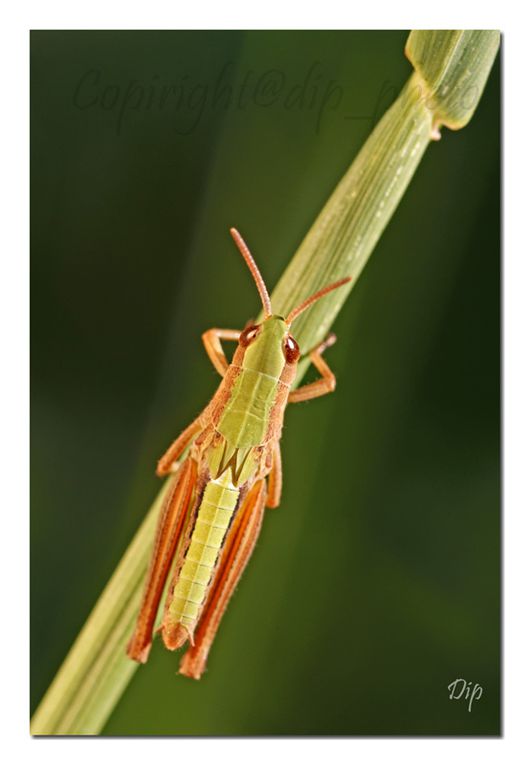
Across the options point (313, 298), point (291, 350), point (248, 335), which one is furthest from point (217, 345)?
point (313, 298)

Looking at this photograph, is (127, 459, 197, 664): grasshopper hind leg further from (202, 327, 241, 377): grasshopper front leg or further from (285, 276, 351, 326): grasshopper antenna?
(285, 276, 351, 326): grasshopper antenna

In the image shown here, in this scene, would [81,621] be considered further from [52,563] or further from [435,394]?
[435,394]

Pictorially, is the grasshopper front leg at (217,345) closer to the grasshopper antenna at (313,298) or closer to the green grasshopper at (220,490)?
the green grasshopper at (220,490)

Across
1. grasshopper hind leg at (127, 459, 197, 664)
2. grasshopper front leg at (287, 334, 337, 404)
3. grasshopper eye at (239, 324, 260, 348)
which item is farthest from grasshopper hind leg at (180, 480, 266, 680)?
grasshopper eye at (239, 324, 260, 348)

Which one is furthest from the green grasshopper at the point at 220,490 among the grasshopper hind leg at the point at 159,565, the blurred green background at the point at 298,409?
the blurred green background at the point at 298,409

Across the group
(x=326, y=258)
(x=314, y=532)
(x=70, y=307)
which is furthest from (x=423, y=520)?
(x=70, y=307)

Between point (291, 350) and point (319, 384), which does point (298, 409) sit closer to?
point (319, 384)
